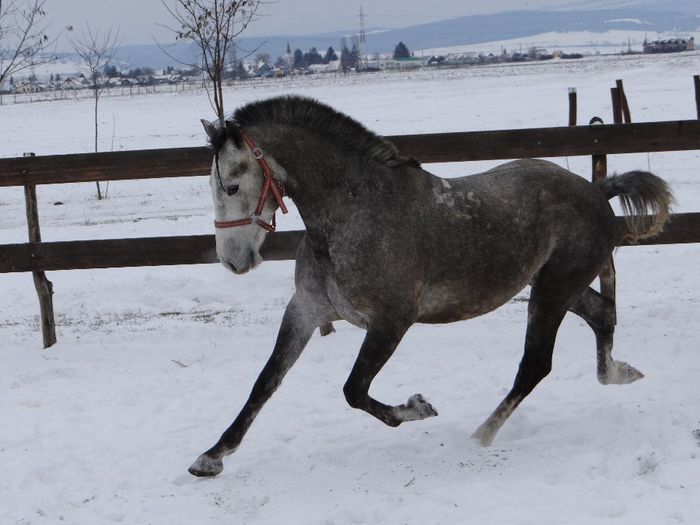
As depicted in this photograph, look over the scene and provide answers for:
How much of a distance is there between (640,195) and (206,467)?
2.94 meters

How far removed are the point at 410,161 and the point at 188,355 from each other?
2892mm

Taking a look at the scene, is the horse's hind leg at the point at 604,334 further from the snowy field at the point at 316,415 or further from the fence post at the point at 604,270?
the fence post at the point at 604,270

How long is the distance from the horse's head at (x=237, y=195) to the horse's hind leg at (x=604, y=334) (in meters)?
2.14

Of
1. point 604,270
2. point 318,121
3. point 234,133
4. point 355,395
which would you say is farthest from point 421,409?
point 604,270

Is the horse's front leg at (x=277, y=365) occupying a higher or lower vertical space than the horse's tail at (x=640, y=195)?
Result: lower

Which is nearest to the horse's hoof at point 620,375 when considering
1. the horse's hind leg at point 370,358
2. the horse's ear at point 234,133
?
the horse's hind leg at point 370,358

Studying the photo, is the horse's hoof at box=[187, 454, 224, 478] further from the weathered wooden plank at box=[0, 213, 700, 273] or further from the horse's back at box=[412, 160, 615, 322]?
the weathered wooden plank at box=[0, 213, 700, 273]

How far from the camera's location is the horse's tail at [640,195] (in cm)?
531

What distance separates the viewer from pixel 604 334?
5.30 metres

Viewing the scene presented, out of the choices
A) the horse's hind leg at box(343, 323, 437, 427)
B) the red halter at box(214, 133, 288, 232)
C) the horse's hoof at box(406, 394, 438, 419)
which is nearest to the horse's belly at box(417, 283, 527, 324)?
the horse's hind leg at box(343, 323, 437, 427)

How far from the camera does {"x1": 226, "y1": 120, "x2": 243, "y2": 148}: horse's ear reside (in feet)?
13.6

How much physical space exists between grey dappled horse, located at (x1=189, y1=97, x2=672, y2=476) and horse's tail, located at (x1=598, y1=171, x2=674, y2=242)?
1.22ft

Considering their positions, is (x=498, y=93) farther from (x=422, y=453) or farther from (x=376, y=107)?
(x=422, y=453)

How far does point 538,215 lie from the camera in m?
4.81
